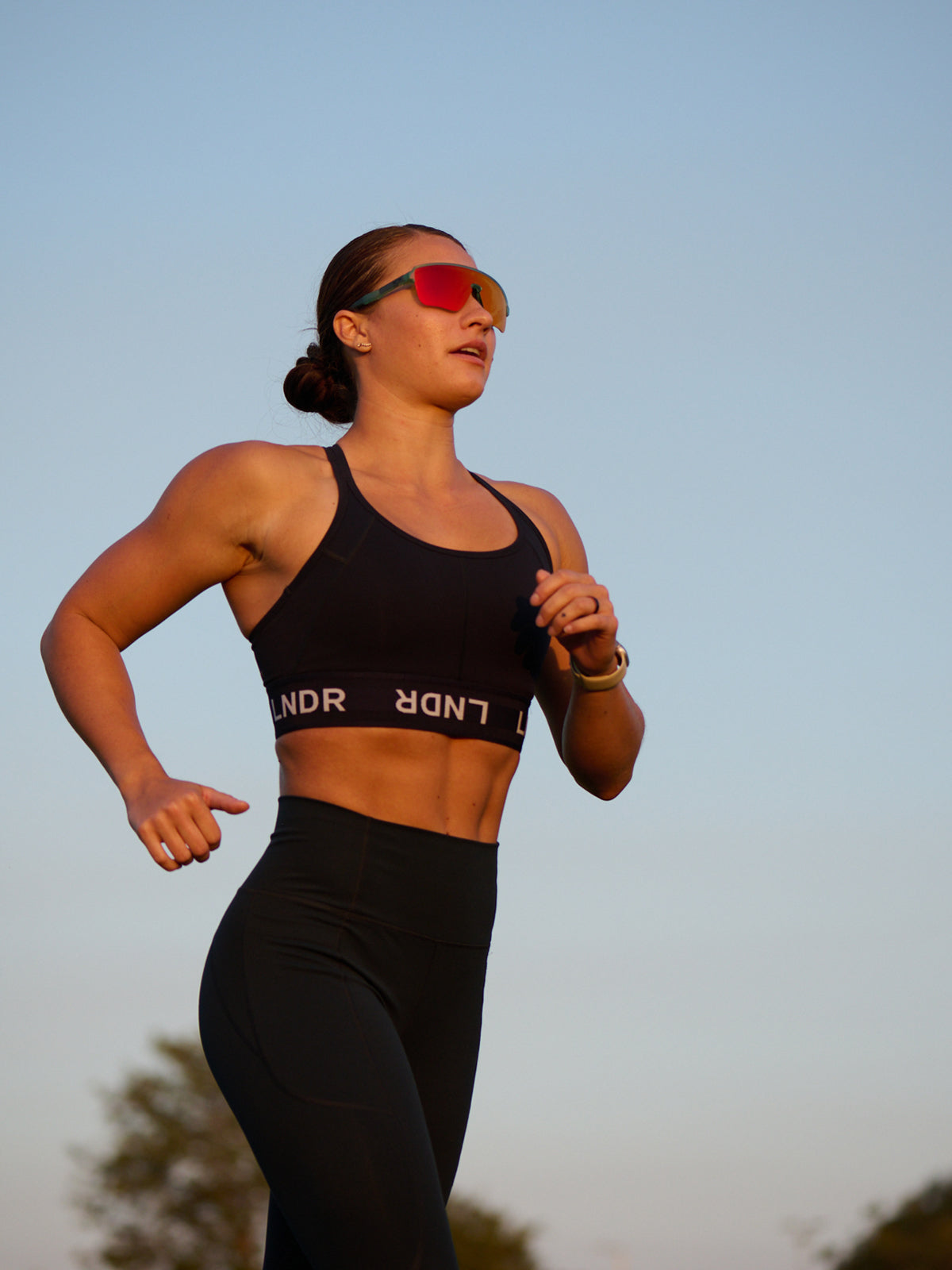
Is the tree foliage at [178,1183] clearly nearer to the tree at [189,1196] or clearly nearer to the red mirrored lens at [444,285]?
the tree at [189,1196]

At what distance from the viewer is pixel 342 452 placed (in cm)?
379

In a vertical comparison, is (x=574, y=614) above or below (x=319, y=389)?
below

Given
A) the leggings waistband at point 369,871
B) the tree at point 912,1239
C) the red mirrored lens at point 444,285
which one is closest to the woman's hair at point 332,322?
the red mirrored lens at point 444,285

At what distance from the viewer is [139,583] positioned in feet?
11.6

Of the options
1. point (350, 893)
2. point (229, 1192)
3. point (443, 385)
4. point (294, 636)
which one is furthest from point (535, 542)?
point (229, 1192)

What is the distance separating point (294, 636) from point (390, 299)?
1087mm

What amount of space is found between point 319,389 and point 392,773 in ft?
4.59

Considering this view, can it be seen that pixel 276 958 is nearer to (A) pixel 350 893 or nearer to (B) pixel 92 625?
(A) pixel 350 893

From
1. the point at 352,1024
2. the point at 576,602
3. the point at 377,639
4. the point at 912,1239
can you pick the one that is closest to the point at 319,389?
the point at 377,639

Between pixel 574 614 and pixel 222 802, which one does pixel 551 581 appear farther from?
pixel 222 802

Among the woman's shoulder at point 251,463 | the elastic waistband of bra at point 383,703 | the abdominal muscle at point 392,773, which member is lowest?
the abdominal muscle at point 392,773

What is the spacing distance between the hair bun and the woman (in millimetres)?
391

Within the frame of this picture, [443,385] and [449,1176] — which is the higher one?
[443,385]

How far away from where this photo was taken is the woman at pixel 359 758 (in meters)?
2.90
